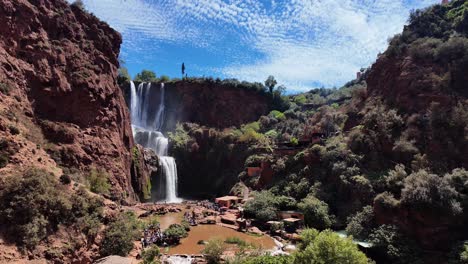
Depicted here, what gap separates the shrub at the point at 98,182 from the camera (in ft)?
83.4

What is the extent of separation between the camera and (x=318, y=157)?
116ft

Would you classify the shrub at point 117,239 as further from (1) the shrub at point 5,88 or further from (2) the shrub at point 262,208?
(2) the shrub at point 262,208

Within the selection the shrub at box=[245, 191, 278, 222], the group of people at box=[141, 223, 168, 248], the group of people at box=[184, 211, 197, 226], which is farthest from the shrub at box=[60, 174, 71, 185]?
the shrub at box=[245, 191, 278, 222]

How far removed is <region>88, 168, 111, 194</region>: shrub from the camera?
25425mm

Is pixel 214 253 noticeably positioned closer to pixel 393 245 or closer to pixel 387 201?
pixel 393 245

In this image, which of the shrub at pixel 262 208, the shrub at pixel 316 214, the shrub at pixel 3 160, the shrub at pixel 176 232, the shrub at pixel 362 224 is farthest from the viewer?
the shrub at pixel 262 208

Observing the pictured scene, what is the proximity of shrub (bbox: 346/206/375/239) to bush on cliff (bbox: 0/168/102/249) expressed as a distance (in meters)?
18.9

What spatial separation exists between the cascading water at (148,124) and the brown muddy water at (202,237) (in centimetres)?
2019

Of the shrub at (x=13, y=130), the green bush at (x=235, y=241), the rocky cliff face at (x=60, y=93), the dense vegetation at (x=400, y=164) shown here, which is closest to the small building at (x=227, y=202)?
the dense vegetation at (x=400, y=164)

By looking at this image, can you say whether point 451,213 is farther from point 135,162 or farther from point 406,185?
point 135,162

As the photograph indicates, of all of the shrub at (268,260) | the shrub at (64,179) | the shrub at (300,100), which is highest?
the shrub at (300,100)

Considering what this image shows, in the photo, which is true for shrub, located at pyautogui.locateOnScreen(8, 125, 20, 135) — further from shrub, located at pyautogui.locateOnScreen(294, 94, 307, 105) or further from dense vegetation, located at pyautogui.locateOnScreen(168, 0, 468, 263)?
shrub, located at pyautogui.locateOnScreen(294, 94, 307, 105)

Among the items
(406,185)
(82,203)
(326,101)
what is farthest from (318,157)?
(326,101)

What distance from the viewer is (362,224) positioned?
2528cm
